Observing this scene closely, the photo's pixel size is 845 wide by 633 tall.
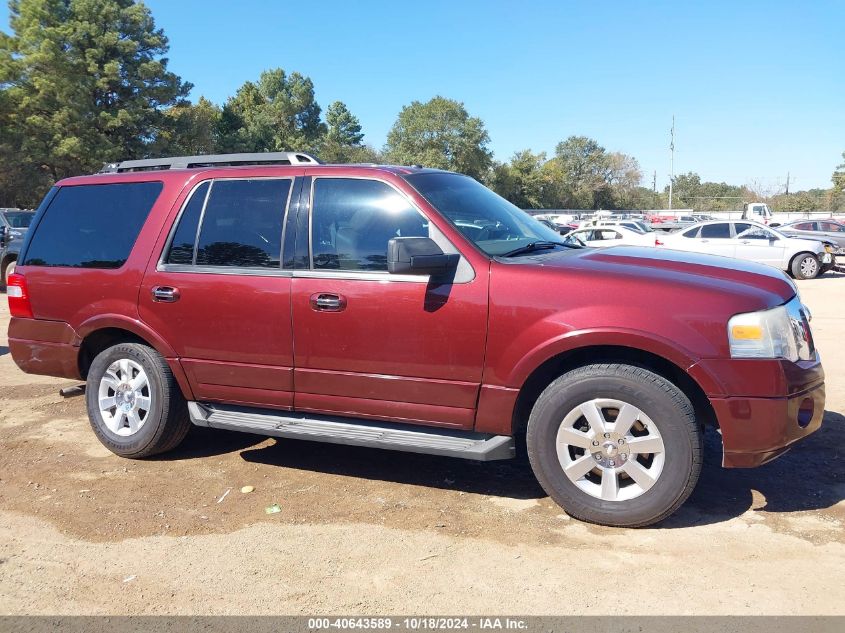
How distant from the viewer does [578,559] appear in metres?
3.28

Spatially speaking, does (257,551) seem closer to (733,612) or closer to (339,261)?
(339,261)

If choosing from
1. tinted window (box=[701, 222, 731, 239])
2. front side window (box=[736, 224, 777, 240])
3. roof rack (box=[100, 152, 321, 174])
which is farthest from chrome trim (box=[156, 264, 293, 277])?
front side window (box=[736, 224, 777, 240])

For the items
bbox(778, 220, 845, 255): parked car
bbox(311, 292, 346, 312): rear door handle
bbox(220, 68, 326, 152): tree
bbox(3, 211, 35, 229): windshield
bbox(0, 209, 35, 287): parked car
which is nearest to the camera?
bbox(311, 292, 346, 312): rear door handle

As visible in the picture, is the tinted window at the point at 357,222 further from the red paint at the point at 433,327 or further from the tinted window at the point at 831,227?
the tinted window at the point at 831,227

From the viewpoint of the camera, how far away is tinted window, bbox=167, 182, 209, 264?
14.7 ft

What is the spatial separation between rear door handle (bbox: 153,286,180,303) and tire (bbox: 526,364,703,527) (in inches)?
95.8

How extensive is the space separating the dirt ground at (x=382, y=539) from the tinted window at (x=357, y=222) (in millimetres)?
1441

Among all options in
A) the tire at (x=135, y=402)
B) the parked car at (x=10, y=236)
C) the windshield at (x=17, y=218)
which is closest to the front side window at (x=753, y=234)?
the parked car at (x=10, y=236)

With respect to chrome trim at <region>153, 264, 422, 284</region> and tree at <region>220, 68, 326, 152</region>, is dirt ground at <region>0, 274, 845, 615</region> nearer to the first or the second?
chrome trim at <region>153, 264, 422, 284</region>

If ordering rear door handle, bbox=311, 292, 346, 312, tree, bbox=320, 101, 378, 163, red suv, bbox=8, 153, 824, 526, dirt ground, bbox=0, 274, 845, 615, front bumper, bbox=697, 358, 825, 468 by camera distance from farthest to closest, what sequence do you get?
tree, bbox=320, 101, 378, 163 < rear door handle, bbox=311, 292, 346, 312 < red suv, bbox=8, 153, 824, 526 < front bumper, bbox=697, 358, 825, 468 < dirt ground, bbox=0, 274, 845, 615

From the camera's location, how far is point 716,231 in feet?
60.5

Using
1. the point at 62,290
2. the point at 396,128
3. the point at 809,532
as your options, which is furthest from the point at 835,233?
the point at 396,128

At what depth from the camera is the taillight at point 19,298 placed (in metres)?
4.97

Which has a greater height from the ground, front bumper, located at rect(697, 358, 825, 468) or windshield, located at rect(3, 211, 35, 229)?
windshield, located at rect(3, 211, 35, 229)
